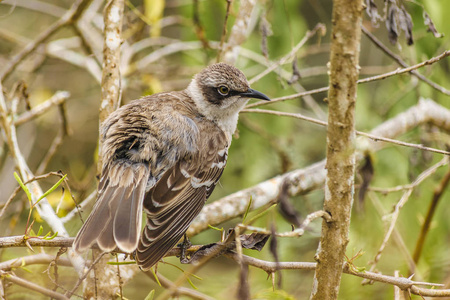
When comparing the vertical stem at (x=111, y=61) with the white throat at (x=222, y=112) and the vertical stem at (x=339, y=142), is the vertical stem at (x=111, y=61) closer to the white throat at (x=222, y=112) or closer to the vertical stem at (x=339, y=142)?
the white throat at (x=222, y=112)

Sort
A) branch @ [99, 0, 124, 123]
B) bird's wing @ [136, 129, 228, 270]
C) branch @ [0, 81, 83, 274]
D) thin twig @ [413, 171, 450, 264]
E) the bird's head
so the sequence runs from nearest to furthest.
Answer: bird's wing @ [136, 129, 228, 270] < branch @ [0, 81, 83, 274] < branch @ [99, 0, 124, 123] < thin twig @ [413, 171, 450, 264] < the bird's head

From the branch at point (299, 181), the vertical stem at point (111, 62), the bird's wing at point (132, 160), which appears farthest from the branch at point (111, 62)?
the branch at point (299, 181)

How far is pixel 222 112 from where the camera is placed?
4180 millimetres

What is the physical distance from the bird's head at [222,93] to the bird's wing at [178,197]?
18cm

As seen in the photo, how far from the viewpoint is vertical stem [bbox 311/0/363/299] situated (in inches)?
73.8

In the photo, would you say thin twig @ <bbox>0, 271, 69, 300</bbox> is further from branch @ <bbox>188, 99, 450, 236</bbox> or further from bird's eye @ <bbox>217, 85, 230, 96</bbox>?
bird's eye @ <bbox>217, 85, 230, 96</bbox>

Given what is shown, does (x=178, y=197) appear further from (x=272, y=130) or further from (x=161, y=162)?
(x=272, y=130)

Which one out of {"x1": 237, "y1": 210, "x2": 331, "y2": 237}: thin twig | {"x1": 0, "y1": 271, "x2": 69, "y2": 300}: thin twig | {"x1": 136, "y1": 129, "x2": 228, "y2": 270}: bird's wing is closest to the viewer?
{"x1": 237, "y1": 210, "x2": 331, "y2": 237}: thin twig

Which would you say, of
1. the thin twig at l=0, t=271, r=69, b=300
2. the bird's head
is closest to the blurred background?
the bird's head

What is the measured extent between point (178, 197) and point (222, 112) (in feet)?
3.17

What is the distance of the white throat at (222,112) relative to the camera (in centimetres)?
414

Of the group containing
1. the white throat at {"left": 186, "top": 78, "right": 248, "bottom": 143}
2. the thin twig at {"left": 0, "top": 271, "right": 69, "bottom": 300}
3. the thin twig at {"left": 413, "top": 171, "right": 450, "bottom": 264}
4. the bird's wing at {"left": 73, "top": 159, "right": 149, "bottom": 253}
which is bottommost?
the thin twig at {"left": 0, "top": 271, "right": 69, "bottom": 300}

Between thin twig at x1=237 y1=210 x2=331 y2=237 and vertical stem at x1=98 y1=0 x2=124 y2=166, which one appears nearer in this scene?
thin twig at x1=237 y1=210 x2=331 y2=237

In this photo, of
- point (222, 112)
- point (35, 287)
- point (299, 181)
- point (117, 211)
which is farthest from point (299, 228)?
point (299, 181)
